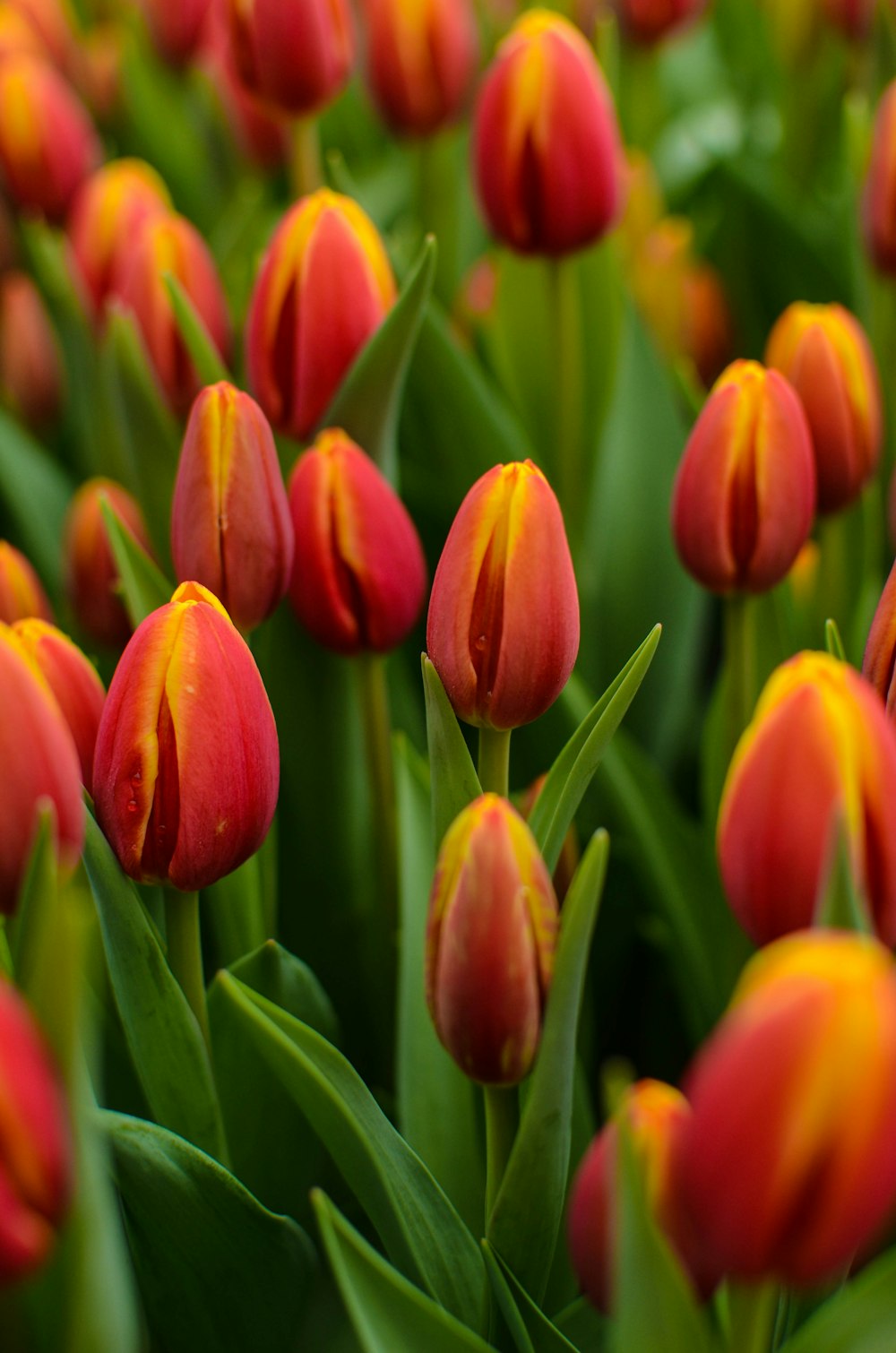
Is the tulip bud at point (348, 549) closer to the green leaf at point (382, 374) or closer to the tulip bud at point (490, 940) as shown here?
the green leaf at point (382, 374)

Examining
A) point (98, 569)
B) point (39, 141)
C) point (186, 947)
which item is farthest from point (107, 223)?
point (186, 947)

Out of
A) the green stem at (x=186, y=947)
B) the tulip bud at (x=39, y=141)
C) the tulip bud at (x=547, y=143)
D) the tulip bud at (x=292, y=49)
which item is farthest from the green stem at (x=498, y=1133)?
the tulip bud at (x=39, y=141)

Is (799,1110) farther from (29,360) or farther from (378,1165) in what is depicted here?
(29,360)

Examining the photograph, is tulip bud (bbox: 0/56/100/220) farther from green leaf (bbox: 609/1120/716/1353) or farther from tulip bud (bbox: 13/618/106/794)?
green leaf (bbox: 609/1120/716/1353)

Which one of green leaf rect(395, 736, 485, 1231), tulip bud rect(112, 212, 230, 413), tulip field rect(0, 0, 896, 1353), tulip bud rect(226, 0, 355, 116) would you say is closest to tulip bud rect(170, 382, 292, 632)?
tulip field rect(0, 0, 896, 1353)

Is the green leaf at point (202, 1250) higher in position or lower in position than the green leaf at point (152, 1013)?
lower

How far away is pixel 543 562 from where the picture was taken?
0.43m

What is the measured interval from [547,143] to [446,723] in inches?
13.8

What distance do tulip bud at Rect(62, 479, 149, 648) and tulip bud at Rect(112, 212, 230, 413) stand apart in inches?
2.5

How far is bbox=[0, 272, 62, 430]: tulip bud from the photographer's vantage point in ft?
2.83

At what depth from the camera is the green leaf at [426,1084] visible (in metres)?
0.51

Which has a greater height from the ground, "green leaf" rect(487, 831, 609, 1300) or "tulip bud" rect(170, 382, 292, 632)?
"tulip bud" rect(170, 382, 292, 632)

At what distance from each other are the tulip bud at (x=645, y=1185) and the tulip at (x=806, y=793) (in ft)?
0.19

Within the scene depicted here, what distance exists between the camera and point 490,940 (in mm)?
363
